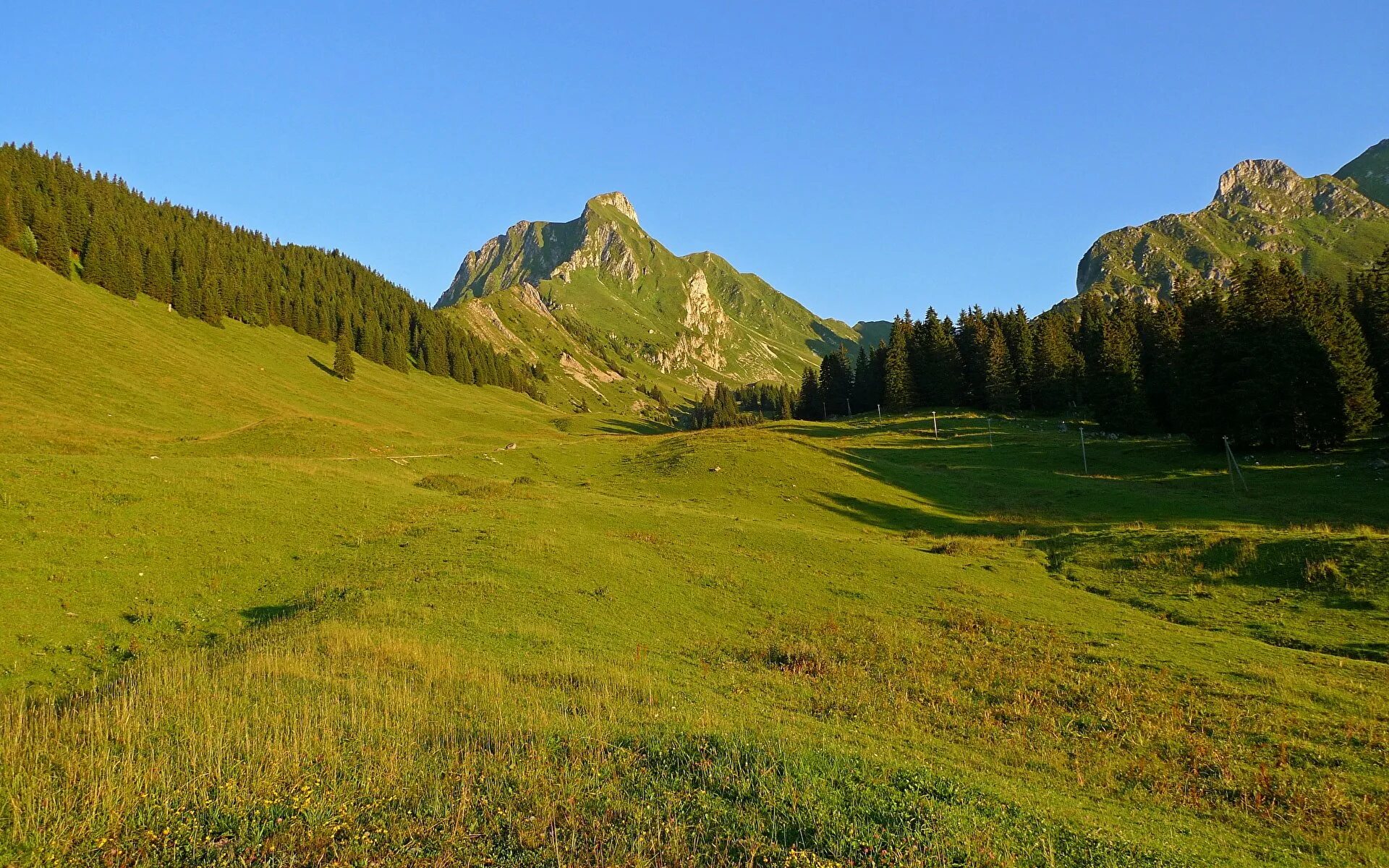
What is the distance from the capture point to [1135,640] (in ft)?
73.6

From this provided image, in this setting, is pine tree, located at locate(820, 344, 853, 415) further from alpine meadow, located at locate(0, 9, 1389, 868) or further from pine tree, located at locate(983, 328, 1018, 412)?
alpine meadow, located at locate(0, 9, 1389, 868)

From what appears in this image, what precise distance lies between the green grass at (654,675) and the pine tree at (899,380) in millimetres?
80846

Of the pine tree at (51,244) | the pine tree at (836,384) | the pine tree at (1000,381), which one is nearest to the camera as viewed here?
the pine tree at (51,244)

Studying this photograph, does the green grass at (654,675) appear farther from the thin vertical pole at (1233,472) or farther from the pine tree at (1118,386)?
the pine tree at (1118,386)

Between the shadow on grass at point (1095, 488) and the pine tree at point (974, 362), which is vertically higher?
the pine tree at point (974, 362)

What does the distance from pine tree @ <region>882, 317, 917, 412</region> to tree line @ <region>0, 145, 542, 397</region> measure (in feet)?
393

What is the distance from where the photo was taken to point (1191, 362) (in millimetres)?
77188

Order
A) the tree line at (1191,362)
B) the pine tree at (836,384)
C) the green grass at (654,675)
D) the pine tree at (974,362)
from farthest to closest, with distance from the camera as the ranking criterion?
the pine tree at (836,384), the pine tree at (974,362), the tree line at (1191,362), the green grass at (654,675)

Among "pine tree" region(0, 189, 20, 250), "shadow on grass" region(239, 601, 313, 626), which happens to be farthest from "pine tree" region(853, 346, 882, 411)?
"pine tree" region(0, 189, 20, 250)

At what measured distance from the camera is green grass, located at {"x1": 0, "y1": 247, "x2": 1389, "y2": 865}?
7641 mm

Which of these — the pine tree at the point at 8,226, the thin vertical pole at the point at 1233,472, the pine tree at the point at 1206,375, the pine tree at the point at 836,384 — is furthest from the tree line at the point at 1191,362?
the pine tree at the point at 8,226

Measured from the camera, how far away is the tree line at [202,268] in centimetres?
10962

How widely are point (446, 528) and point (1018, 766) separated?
2723 cm

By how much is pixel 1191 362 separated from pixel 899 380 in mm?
57067
